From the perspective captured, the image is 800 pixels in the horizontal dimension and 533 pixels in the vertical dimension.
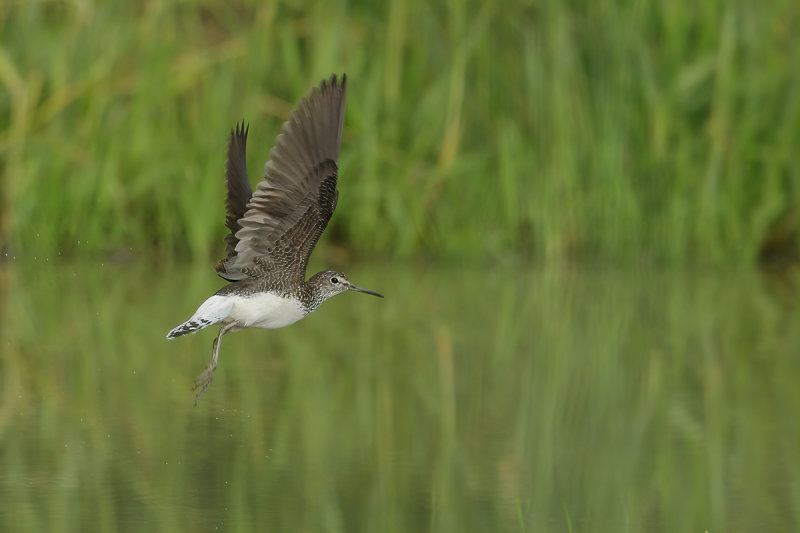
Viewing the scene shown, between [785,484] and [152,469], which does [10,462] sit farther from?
[785,484]

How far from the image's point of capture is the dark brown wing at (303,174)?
4.21 meters

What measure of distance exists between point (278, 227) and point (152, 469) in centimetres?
84

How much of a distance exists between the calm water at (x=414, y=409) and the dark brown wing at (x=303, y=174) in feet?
2.54

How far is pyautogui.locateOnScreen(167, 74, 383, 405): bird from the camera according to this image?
166 inches

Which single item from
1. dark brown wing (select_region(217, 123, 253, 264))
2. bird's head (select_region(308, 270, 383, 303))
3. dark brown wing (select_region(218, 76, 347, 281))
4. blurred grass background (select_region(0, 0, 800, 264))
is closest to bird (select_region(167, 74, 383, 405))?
dark brown wing (select_region(218, 76, 347, 281))

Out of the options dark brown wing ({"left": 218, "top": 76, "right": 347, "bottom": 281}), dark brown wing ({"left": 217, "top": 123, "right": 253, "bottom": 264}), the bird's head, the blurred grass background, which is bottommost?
the bird's head

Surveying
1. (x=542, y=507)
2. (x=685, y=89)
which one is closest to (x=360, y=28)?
(x=685, y=89)

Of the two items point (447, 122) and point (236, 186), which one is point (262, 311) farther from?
point (447, 122)

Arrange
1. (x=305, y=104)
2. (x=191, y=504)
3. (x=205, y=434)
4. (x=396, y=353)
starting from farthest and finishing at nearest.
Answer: (x=396, y=353) < (x=205, y=434) < (x=305, y=104) < (x=191, y=504)

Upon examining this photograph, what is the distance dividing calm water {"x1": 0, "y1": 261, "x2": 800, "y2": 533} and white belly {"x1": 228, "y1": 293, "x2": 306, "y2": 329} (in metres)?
0.47

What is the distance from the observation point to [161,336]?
684cm

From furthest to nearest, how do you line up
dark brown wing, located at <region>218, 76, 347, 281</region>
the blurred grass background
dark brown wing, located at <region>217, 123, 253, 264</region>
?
the blurred grass background → dark brown wing, located at <region>217, 123, 253, 264</region> → dark brown wing, located at <region>218, 76, 347, 281</region>

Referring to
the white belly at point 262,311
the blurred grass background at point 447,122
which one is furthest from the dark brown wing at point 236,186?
the blurred grass background at point 447,122

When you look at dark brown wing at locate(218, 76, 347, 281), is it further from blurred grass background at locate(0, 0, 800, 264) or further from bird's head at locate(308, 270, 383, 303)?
blurred grass background at locate(0, 0, 800, 264)
